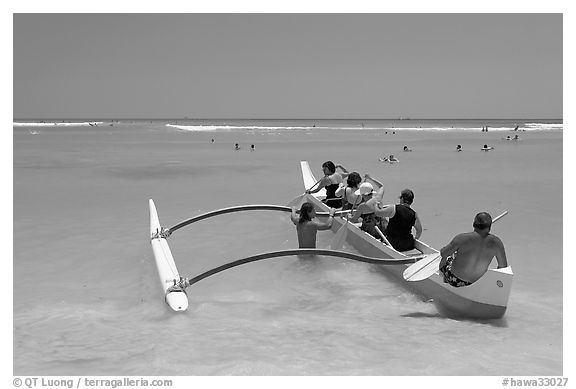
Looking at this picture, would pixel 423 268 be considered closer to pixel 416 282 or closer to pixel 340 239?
pixel 416 282

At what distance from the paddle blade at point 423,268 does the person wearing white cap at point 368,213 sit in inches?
56.7

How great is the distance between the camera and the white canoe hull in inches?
203

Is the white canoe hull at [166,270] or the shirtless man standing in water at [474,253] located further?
the white canoe hull at [166,270]

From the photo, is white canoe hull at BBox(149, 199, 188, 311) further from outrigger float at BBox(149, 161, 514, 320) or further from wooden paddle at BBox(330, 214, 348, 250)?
wooden paddle at BBox(330, 214, 348, 250)

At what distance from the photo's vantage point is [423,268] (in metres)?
5.23

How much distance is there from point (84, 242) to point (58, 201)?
3892 millimetres

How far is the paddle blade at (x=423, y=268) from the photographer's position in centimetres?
508

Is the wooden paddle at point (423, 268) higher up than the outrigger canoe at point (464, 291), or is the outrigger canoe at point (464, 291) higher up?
the wooden paddle at point (423, 268)

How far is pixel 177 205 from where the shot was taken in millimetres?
10984

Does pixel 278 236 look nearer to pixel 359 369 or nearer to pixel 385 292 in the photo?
pixel 385 292

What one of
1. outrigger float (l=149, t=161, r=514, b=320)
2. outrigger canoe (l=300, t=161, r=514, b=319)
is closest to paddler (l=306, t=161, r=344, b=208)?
outrigger float (l=149, t=161, r=514, b=320)

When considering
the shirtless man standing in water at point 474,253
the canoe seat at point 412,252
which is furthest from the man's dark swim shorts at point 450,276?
the canoe seat at point 412,252

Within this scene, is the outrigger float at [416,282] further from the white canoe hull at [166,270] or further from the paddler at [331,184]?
the paddler at [331,184]

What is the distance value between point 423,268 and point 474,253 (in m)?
0.66
